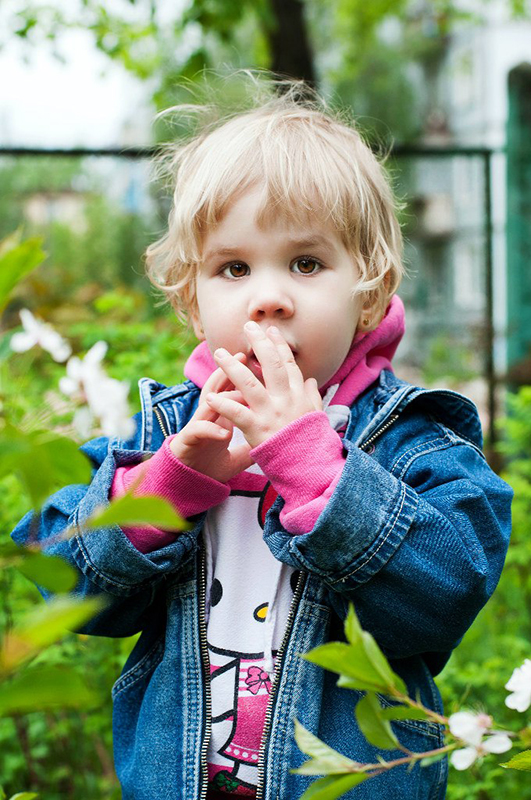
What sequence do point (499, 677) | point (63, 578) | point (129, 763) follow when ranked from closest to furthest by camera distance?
1. point (63, 578)
2. point (129, 763)
3. point (499, 677)

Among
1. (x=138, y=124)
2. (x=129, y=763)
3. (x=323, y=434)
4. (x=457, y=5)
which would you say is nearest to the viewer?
(x=323, y=434)

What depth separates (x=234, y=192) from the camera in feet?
4.55

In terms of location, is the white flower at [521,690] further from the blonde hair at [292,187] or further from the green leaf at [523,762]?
the blonde hair at [292,187]

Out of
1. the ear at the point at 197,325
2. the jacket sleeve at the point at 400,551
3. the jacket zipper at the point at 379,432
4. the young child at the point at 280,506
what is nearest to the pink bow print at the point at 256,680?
the young child at the point at 280,506

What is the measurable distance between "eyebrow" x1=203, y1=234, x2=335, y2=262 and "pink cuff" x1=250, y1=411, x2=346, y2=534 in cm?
29

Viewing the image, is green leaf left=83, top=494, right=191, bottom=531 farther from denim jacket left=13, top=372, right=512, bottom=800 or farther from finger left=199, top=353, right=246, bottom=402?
finger left=199, top=353, right=246, bottom=402

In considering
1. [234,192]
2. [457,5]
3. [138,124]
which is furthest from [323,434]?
[138,124]

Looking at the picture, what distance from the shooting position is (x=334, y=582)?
1194mm

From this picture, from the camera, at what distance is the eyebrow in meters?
1.35

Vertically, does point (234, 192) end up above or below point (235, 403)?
above

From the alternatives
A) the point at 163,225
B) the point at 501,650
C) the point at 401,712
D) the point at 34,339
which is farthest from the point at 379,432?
the point at 163,225

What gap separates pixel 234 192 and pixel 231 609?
26.2 inches

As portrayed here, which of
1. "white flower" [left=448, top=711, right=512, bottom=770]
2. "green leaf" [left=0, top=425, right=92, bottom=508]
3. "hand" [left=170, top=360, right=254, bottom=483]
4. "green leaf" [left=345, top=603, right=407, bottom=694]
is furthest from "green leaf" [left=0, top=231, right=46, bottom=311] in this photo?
"hand" [left=170, top=360, right=254, bottom=483]

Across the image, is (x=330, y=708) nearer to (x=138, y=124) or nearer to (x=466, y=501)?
(x=466, y=501)
